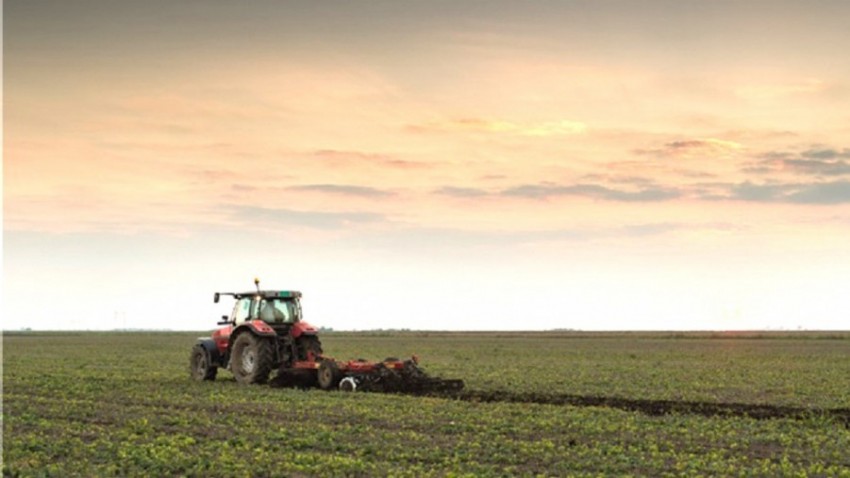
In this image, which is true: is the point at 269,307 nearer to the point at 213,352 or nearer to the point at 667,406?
the point at 213,352

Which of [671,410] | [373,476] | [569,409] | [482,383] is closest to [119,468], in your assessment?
[373,476]

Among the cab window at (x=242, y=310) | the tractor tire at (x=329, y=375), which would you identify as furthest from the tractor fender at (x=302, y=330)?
the tractor tire at (x=329, y=375)

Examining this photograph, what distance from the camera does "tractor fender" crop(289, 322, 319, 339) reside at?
3516cm

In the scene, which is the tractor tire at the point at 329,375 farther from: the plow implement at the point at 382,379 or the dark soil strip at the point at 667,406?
the dark soil strip at the point at 667,406

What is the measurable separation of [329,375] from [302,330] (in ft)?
11.6

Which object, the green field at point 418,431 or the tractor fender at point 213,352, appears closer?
the green field at point 418,431

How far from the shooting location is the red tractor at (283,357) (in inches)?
1245

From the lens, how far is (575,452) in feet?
63.3

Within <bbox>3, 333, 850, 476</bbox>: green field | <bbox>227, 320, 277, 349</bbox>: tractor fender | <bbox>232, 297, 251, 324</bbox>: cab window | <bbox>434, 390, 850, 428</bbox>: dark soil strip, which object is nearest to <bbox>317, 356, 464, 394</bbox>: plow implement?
<bbox>434, 390, 850, 428</bbox>: dark soil strip

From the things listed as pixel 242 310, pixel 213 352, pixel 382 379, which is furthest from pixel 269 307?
pixel 382 379

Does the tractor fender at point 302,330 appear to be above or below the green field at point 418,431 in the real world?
above

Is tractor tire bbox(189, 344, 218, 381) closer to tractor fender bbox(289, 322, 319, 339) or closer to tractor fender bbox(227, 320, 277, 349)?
tractor fender bbox(227, 320, 277, 349)

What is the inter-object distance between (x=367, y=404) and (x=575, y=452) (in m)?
9.20

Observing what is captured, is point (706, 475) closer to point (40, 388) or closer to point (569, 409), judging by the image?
point (569, 409)
